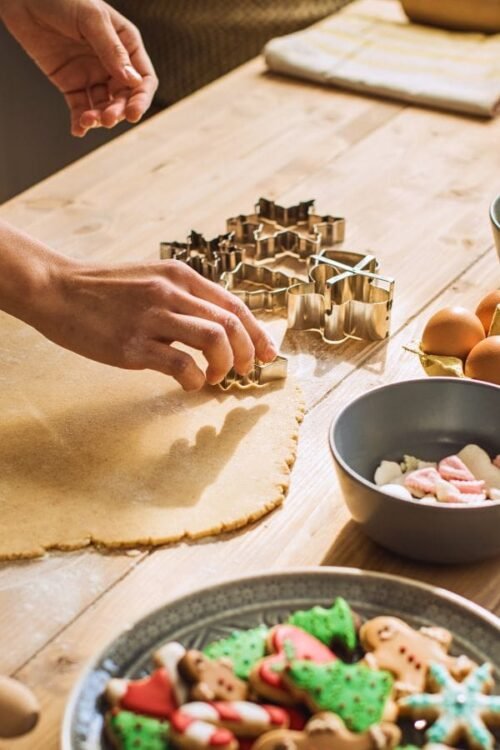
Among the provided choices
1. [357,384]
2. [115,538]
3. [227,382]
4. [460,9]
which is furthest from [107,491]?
[460,9]

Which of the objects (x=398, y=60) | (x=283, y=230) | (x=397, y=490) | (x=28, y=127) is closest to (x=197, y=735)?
(x=397, y=490)

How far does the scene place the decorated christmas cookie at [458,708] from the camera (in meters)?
0.69

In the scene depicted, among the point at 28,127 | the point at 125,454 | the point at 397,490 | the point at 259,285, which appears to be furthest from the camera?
the point at 28,127

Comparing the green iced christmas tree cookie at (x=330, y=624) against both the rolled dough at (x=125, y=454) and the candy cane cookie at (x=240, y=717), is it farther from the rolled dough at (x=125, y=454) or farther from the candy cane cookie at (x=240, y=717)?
the rolled dough at (x=125, y=454)

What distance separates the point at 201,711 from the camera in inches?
26.8

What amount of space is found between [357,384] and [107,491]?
33cm

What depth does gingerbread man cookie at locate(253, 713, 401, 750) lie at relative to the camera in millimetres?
651

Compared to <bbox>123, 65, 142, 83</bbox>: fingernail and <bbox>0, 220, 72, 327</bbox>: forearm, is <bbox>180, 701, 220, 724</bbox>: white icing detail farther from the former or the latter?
<bbox>123, 65, 142, 83</bbox>: fingernail

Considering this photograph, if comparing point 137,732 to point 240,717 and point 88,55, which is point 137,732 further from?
point 88,55

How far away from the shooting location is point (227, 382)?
1180 millimetres

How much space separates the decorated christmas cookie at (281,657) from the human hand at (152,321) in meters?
0.41

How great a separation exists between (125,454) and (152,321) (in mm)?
145

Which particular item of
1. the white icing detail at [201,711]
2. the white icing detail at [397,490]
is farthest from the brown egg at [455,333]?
the white icing detail at [201,711]

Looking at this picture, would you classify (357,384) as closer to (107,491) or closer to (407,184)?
(107,491)
